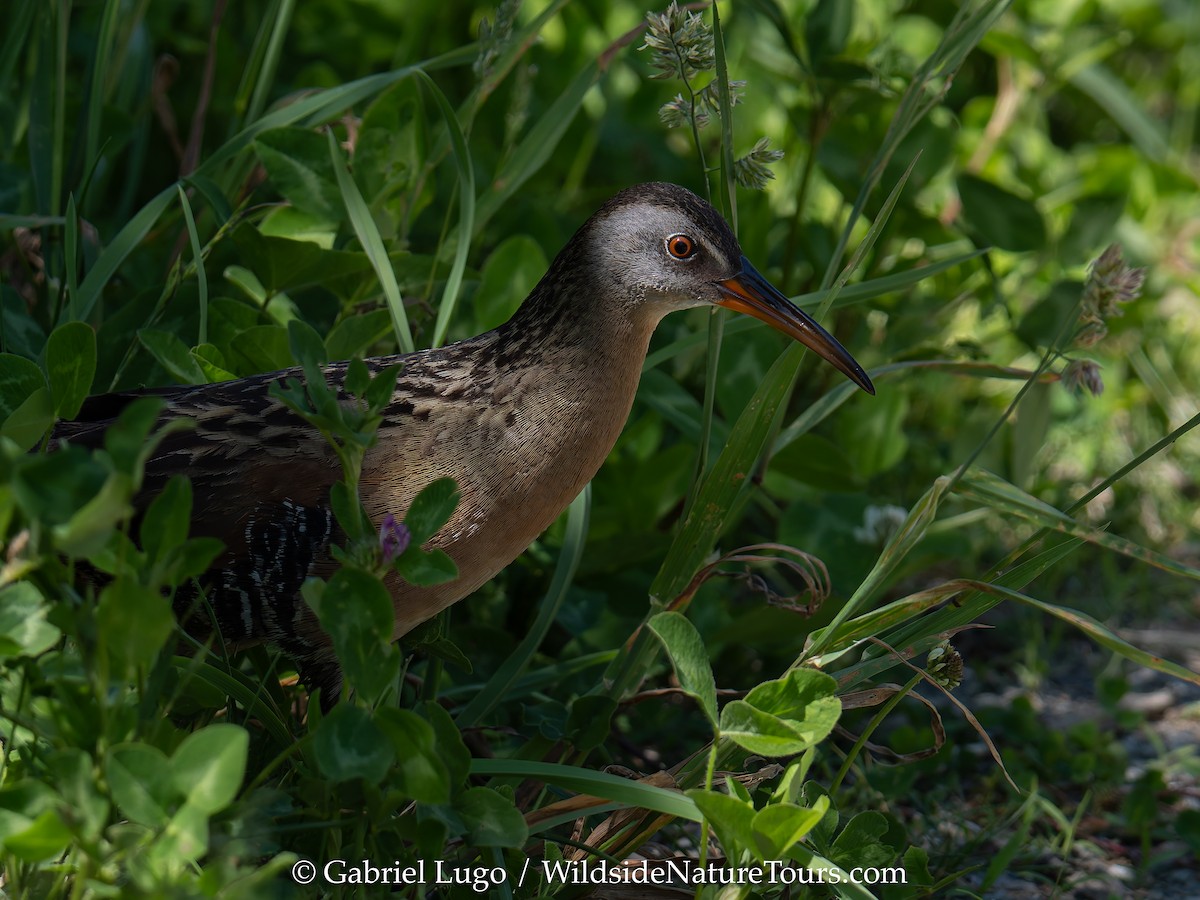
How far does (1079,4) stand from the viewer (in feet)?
14.5

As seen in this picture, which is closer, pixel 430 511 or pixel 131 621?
pixel 131 621

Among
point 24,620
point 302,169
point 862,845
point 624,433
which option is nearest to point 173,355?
point 302,169

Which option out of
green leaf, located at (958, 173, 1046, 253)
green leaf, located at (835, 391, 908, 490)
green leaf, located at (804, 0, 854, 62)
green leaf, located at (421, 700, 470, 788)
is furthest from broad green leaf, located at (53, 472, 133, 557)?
green leaf, located at (958, 173, 1046, 253)

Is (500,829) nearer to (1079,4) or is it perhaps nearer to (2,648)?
(2,648)

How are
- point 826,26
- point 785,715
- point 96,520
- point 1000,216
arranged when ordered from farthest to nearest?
point 1000,216, point 826,26, point 785,715, point 96,520

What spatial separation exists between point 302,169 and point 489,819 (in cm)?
144

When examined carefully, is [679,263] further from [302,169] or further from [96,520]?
[96,520]

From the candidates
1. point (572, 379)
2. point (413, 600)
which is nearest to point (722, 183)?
point (572, 379)

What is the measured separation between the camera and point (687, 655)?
1814 millimetres

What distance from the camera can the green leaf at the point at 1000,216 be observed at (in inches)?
138

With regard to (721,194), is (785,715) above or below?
below

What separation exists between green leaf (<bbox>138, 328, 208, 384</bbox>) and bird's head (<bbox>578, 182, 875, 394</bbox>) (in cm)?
70

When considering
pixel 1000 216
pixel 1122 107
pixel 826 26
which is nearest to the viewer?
pixel 826 26

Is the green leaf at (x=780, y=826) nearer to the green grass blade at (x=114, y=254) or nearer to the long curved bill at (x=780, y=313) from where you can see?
the long curved bill at (x=780, y=313)
